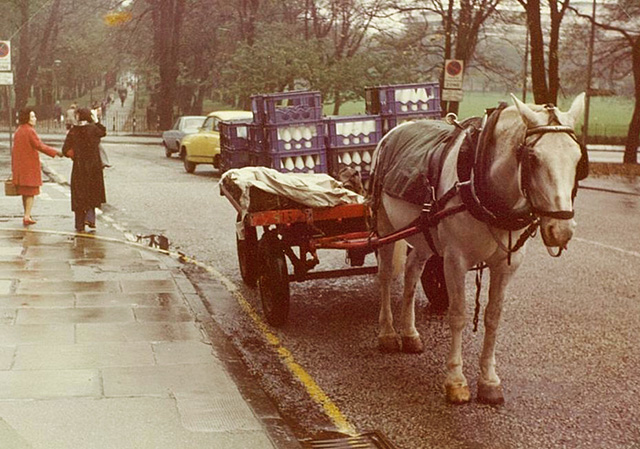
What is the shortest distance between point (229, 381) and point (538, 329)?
3.14 m

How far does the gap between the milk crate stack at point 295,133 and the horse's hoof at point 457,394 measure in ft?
15.7

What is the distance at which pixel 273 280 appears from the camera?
348 inches

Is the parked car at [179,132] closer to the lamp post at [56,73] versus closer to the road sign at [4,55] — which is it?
the road sign at [4,55]

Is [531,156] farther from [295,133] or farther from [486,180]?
[295,133]

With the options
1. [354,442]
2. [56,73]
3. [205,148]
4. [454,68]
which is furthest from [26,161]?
[56,73]

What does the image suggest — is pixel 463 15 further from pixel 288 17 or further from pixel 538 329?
pixel 538 329

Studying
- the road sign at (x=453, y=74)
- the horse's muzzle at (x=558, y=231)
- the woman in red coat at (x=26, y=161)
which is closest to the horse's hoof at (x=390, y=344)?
the horse's muzzle at (x=558, y=231)

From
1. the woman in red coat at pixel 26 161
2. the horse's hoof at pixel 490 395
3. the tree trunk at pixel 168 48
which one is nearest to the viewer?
the horse's hoof at pixel 490 395

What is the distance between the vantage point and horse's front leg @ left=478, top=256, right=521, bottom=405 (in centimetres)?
661

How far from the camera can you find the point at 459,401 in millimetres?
6605

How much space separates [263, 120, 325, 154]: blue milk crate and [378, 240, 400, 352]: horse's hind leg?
3.09 m

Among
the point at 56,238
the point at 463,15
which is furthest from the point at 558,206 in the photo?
the point at 463,15

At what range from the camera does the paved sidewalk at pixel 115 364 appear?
567 cm

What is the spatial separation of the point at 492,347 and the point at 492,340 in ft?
0.14
